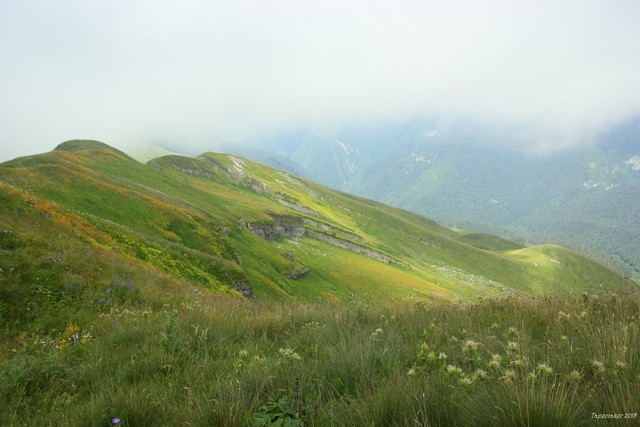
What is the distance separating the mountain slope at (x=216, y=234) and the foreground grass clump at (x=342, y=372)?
3.16 m

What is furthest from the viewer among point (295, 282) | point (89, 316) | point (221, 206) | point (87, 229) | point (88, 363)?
point (221, 206)

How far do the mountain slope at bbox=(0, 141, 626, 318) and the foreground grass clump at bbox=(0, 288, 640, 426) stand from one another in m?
3.16

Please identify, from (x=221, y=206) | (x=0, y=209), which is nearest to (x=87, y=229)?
(x=0, y=209)

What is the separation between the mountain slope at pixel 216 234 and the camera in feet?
60.9

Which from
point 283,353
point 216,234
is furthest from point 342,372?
point 216,234

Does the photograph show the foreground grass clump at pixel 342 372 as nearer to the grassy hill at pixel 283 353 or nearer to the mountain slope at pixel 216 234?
the grassy hill at pixel 283 353

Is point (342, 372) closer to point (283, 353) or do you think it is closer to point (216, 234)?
point (283, 353)

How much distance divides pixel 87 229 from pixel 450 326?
64.5 feet

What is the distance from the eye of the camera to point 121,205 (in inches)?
1312

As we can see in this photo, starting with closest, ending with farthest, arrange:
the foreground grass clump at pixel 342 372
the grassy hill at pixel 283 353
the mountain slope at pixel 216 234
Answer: the foreground grass clump at pixel 342 372
the grassy hill at pixel 283 353
the mountain slope at pixel 216 234

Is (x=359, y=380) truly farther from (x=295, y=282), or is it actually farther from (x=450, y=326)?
(x=295, y=282)

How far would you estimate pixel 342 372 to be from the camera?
4.29m

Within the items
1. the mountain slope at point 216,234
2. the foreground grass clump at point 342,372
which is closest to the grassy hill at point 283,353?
the foreground grass clump at point 342,372

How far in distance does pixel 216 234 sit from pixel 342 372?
118 ft
